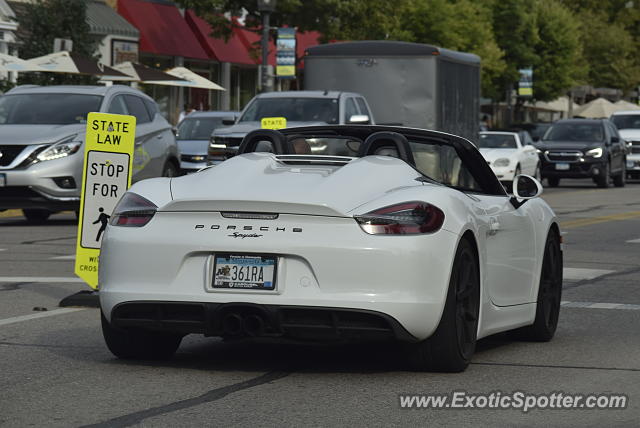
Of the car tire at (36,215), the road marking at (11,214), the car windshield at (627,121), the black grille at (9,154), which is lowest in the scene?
the road marking at (11,214)

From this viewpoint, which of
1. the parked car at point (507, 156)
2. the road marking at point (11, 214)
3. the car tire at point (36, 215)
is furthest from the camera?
the parked car at point (507, 156)

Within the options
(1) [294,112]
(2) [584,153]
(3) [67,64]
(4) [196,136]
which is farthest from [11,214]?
(2) [584,153]

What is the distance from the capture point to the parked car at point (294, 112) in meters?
23.9

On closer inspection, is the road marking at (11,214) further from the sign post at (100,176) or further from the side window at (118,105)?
the sign post at (100,176)

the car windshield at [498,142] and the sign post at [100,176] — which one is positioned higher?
the sign post at [100,176]

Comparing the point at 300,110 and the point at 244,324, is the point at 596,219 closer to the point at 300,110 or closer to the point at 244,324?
the point at 300,110

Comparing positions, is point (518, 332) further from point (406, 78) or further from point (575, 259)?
point (406, 78)

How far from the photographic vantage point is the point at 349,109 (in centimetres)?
2420

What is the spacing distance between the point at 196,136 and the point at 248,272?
23631 mm

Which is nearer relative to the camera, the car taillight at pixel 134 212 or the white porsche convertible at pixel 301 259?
the white porsche convertible at pixel 301 259

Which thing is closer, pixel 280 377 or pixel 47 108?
pixel 280 377

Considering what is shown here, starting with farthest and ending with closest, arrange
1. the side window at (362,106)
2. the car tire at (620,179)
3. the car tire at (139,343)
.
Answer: the car tire at (620,179) < the side window at (362,106) < the car tire at (139,343)

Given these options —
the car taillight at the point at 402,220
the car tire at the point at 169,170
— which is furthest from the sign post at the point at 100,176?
the car tire at the point at 169,170

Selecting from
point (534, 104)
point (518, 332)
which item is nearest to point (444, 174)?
point (518, 332)
